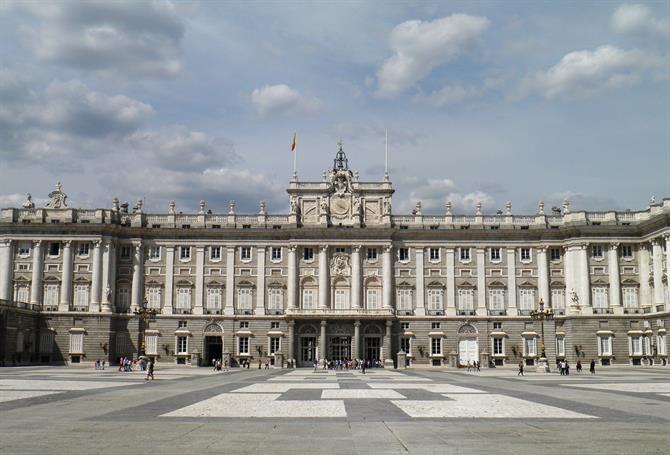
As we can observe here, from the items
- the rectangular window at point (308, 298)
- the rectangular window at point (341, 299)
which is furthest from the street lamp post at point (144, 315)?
the rectangular window at point (341, 299)

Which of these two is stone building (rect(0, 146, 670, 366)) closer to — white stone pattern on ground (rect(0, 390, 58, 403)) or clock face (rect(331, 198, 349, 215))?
clock face (rect(331, 198, 349, 215))

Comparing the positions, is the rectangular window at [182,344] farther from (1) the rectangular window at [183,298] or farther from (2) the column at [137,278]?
(2) the column at [137,278]

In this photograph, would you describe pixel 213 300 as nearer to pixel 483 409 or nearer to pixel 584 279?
pixel 584 279

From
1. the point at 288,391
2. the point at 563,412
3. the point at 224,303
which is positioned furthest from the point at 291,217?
the point at 563,412

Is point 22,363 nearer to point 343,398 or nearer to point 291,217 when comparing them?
point 291,217

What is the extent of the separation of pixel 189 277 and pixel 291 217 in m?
14.0

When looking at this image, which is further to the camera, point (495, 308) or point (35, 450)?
point (495, 308)

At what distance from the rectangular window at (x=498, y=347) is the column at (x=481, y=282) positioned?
331 cm

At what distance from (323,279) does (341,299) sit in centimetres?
322

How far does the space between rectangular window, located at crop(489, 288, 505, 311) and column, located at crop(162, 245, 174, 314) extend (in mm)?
37378

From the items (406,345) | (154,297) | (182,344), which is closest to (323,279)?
(406,345)

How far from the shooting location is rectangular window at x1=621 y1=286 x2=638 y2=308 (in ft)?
263

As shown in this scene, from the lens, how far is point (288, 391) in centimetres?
3578

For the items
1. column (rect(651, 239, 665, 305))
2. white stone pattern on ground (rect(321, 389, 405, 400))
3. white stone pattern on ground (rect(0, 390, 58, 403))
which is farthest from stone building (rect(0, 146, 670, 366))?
white stone pattern on ground (rect(0, 390, 58, 403))
